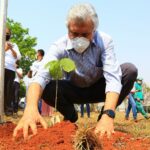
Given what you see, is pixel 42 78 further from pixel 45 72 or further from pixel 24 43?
pixel 24 43

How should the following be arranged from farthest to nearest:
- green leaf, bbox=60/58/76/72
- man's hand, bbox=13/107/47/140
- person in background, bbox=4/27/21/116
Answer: person in background, bbox=4/27/21/116 < green leaf, bbox=60/58/76/72 < man's hand, bbox=13/107/47/140

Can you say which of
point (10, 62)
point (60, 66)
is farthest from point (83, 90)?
point (10, 62)

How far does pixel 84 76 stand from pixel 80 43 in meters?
0.61

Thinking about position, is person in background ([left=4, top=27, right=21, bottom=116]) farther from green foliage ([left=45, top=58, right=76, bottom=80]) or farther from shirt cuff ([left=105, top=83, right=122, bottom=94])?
shirt cuff ([left=105, top=83, right=122, bottom=94])

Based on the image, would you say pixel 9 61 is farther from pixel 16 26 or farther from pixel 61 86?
pixel 16 26

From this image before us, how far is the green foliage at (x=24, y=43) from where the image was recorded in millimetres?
43625

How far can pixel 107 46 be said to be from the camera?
13.2 ft

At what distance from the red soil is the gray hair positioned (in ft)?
2.85

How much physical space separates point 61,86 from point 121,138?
5.17 feet

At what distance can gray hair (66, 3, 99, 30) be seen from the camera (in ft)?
11.5

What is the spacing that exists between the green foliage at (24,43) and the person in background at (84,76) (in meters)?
38.9

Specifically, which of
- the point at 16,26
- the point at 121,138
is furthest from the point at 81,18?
the point at 16,26

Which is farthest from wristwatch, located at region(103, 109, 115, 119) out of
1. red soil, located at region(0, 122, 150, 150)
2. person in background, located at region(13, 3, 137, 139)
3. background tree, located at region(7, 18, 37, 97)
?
background tree, located at region(7, 18, 37, 97)

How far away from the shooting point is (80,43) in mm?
3748
